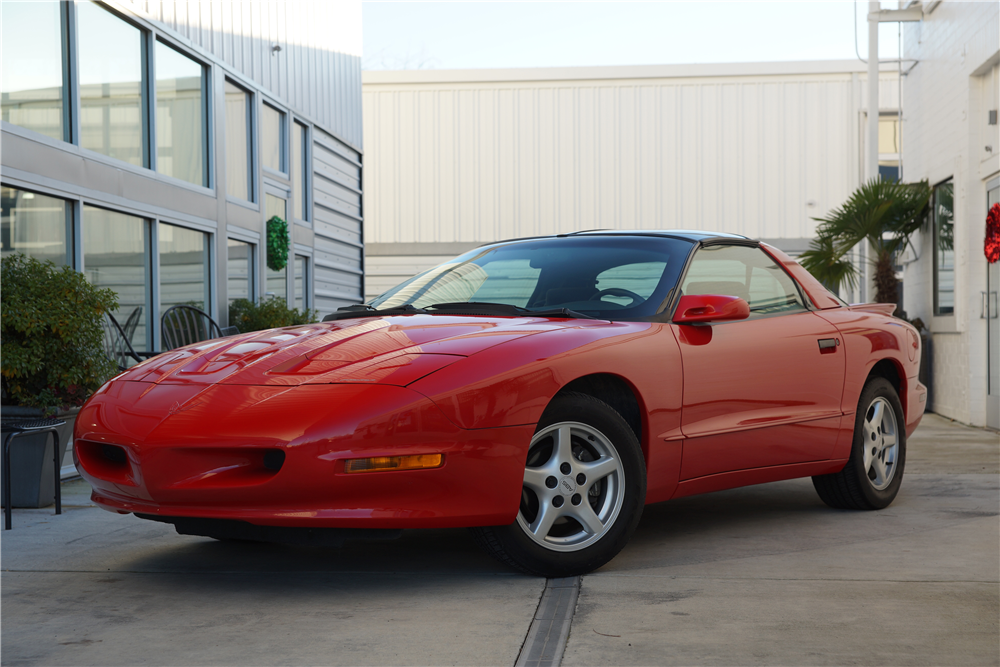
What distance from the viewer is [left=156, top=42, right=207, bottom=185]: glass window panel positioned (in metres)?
9.02

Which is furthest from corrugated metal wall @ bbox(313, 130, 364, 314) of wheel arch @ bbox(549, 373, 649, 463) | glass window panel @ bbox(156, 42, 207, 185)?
wheel arch @ bbox(549, 373, 649, 463)

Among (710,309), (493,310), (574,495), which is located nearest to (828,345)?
(710,309)

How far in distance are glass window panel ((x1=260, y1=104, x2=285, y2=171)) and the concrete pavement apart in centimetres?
726

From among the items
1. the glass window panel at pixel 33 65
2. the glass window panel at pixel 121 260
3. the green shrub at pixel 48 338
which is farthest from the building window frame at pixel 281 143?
the green shrub at pixel 48 338

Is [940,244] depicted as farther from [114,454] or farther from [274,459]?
[114,454]

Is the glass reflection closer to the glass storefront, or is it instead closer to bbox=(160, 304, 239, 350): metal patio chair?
the glass storefront

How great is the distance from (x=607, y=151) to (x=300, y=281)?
8960mm

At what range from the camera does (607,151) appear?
19969 mm

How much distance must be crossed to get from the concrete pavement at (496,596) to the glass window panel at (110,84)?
390 cm

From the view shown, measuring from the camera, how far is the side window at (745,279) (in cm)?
448

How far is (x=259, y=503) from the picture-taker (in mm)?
3215

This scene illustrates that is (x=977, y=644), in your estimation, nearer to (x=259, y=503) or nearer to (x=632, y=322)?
(x=632, y=322)

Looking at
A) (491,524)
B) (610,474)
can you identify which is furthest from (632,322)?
(491,524)

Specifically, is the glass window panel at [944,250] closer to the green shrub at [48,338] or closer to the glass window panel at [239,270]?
the glass window panel at [239,270]
